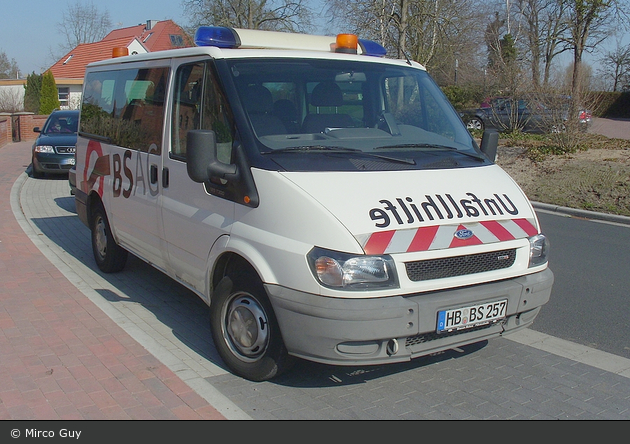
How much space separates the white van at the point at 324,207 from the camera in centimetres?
379

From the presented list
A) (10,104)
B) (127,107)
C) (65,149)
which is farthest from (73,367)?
(10,104)

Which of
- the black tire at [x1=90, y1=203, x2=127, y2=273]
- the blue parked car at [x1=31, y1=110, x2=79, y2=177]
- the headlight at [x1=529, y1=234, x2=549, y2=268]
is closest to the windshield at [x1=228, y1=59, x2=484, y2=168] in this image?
the headlight at [x1=529, y1=234, x2=549, y2=268]

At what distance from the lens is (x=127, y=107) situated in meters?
6.16

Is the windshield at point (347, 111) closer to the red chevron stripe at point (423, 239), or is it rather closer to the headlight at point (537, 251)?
the red chevron stripe at point (423, 239)

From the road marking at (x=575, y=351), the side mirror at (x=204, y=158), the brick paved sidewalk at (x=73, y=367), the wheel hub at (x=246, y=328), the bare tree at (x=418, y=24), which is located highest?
the bare tree at (x=418, y=24)

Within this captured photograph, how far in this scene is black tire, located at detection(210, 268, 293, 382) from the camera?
164 inches

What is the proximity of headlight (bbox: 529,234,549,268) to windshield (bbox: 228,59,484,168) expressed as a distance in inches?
30.6

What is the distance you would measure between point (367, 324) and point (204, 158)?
4.96ft

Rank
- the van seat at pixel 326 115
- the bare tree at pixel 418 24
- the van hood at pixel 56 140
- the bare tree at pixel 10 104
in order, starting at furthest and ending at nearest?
the bare tree at pixel 10 104
the bare tree at pixel 418 24
the van hood at pixel 56 140
the van seat at pixel 326 115

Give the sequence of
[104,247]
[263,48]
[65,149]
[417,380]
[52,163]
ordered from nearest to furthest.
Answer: [417,380], [263,48], [104,247], [52,163], [65,149]

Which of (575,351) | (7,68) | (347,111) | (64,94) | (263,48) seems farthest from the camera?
(7,68)

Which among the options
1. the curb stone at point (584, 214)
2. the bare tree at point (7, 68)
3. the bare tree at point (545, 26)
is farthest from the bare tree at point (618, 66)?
the bare tree at point (7, 68)

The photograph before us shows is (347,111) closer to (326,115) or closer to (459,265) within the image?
(326,115)
